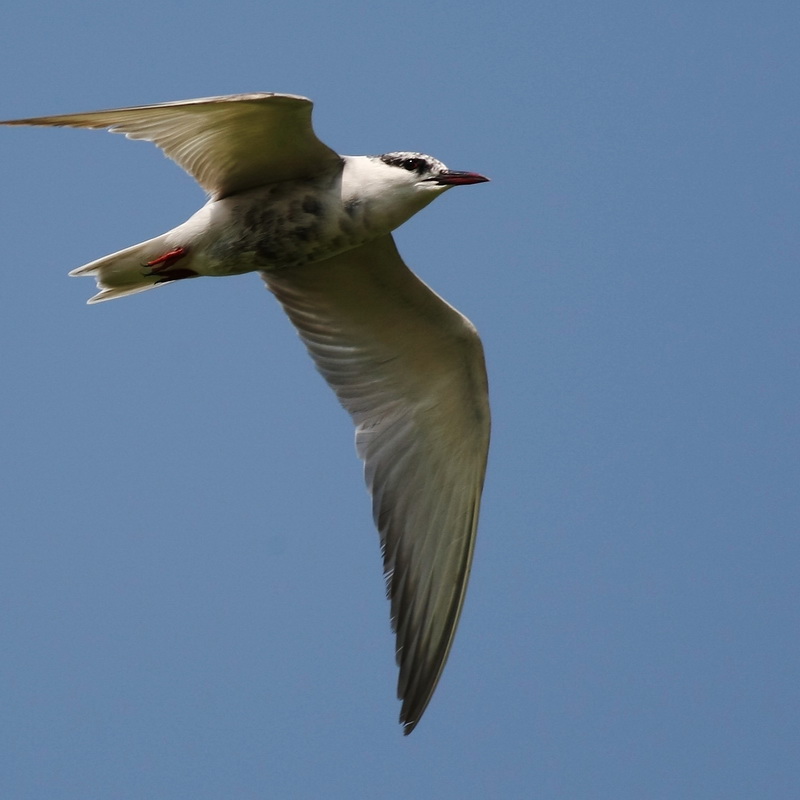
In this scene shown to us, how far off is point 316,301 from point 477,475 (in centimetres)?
160

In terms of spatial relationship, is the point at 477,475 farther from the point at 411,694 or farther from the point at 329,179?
the point at 329,179

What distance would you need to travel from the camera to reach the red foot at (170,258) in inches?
313

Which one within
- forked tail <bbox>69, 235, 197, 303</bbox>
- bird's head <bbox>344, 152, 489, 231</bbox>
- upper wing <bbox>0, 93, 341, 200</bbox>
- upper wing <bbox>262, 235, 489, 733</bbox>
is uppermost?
upper wing <bbox>0, 93, 341, 200</bbox>

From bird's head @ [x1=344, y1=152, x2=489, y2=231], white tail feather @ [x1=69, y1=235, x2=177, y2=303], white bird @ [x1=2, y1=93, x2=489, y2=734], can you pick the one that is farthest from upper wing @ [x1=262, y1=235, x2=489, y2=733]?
white tail feather @ [x1=69, y1=235, x2=177, y2=303]

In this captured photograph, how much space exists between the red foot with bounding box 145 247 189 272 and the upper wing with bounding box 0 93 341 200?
417 mm

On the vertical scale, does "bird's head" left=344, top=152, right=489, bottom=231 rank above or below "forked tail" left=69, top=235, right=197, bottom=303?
above

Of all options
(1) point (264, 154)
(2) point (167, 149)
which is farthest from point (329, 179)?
(2) point (167, 149)

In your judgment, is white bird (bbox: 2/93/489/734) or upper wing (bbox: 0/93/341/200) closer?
upper wing (bbox: 0/93/341/200)

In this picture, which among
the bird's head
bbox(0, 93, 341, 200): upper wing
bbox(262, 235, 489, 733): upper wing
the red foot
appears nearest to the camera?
bbox(0, 93, 341, 200): upper wing

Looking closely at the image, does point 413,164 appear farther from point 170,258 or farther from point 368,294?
point 170,258

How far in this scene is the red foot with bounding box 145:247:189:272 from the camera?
26.0ft

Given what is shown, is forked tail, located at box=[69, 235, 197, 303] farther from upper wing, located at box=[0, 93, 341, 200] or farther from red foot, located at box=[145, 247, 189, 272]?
upper wing, located at box=[0, 93, 341, 200]

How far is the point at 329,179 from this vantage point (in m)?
7.77

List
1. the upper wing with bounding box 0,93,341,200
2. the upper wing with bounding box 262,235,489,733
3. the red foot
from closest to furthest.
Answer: the upper wing with bounding box 0,93,341,200 < the red foot < the upper wing with bounding box 262,235,489,733
